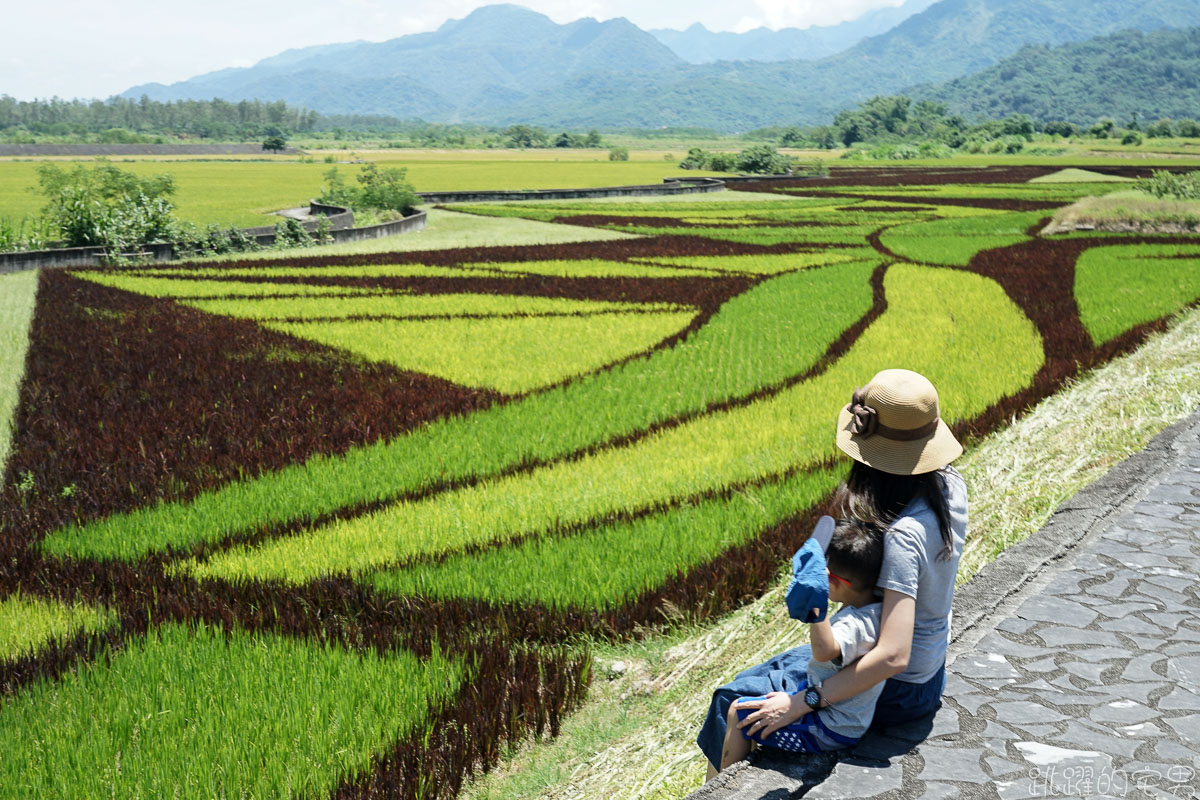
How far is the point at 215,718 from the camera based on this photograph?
3.59 m

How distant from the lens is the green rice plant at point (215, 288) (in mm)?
15672

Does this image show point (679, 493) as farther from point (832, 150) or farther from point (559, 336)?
point (832, 150)

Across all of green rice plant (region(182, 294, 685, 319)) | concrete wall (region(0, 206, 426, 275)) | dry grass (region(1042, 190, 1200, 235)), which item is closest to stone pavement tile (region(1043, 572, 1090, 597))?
green rice plant (region(182, 294, 685, 319))

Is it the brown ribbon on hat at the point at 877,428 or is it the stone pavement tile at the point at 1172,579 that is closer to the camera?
the brown ribbon on hat at the point at 877,428

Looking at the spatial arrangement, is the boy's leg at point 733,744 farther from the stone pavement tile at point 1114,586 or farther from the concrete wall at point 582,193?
the concrete wall at point 582,193

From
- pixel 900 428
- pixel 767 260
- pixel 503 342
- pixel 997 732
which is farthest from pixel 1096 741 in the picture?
pixel 767 260

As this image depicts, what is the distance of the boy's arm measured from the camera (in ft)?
8.80

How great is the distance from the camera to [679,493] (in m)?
6.45

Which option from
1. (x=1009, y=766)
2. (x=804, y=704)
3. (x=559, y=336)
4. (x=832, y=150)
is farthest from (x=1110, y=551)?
(x=832, y=150)

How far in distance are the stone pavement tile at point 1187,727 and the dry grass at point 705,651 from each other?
1.38 meters

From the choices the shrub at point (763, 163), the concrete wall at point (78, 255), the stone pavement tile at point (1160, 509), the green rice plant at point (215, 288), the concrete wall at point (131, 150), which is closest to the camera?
the stone pavement tile at point (1160, 509)

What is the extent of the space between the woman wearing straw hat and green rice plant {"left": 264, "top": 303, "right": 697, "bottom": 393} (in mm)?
6731

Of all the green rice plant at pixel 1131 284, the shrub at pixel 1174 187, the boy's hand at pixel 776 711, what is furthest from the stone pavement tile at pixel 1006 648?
the shrub at pixel 1174 187

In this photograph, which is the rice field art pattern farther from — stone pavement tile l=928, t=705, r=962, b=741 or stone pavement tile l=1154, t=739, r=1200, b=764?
stone pavement tile l=1154, t=739, r=1200, b=764
